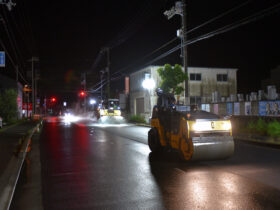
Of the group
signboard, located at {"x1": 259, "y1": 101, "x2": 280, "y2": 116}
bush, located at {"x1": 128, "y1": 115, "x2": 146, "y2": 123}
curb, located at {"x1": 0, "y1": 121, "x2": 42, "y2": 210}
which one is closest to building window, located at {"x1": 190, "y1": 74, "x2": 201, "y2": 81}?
bush, located at {"x1": 128, "y1": 115, "x2": 146, "y2": 123}

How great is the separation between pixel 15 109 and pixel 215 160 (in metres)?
32.2

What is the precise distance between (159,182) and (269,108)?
50.7 ft

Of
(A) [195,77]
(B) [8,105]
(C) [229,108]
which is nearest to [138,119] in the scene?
(A) [195,77]

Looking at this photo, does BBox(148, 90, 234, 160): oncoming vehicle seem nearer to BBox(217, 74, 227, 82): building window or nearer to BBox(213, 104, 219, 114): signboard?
BBox(213, 104, 219, 114): signboard

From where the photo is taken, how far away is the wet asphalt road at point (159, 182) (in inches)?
→ 218

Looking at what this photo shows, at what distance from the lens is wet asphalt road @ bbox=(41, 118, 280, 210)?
5.55m

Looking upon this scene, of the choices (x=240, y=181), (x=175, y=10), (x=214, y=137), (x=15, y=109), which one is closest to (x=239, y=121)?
Result: (x=175, y=10)

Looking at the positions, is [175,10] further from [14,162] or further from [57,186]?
[57,186]

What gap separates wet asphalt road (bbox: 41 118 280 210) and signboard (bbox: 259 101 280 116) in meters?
9.30

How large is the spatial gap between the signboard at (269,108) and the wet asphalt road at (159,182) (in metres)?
9.30

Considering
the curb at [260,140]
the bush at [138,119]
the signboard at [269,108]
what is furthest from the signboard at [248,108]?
the bush at [138,119]

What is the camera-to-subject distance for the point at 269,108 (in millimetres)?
20031

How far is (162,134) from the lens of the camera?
1066 cm

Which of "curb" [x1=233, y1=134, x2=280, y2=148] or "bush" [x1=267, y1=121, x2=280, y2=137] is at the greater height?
"bush" [x1=267, y1=121, x2=280, y2=137]
